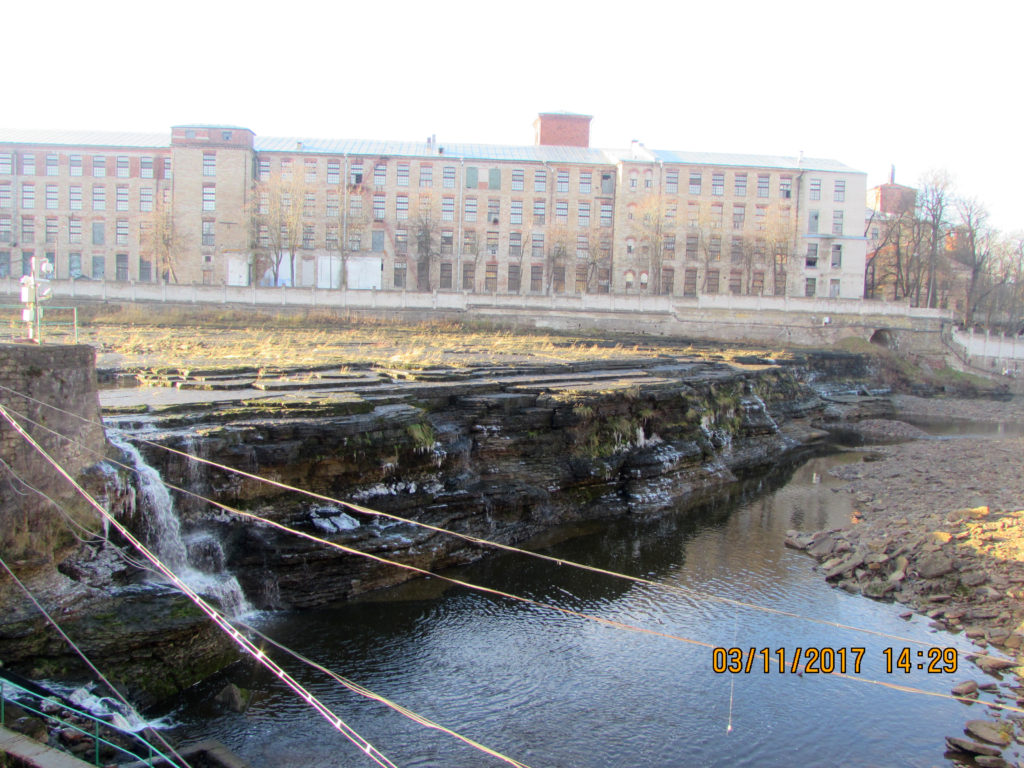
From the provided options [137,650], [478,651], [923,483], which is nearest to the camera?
[137,650]

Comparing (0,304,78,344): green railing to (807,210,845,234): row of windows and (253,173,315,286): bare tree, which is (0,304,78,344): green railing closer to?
(253,173,315,286): bare tree

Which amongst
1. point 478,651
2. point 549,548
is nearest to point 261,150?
point 549,548

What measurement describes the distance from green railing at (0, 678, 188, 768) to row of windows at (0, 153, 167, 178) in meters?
65.5

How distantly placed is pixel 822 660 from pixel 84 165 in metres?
72.7

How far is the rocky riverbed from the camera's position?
13.0 metres

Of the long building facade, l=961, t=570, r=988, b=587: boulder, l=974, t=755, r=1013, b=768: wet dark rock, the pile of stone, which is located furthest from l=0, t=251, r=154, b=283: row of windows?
l=974, t=755, r=1013, b=768: wet dark rock

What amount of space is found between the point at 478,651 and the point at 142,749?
5.88 m

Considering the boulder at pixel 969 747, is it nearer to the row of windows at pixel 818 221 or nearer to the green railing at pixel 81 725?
the green railing at pixel 81 725

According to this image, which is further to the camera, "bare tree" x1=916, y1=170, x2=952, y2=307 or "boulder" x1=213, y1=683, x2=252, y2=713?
"bare tree" x1=916, y1=170, x2=952, y2=307

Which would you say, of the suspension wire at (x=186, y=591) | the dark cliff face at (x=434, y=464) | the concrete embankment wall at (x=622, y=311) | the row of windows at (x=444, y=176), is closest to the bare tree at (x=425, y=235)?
the row of windows at (x=444, y=176)

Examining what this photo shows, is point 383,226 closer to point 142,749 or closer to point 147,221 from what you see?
point 147,221

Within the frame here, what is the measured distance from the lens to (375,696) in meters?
12.2

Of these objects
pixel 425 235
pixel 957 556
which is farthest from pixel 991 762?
pixel 425 235

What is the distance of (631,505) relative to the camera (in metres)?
24.6
